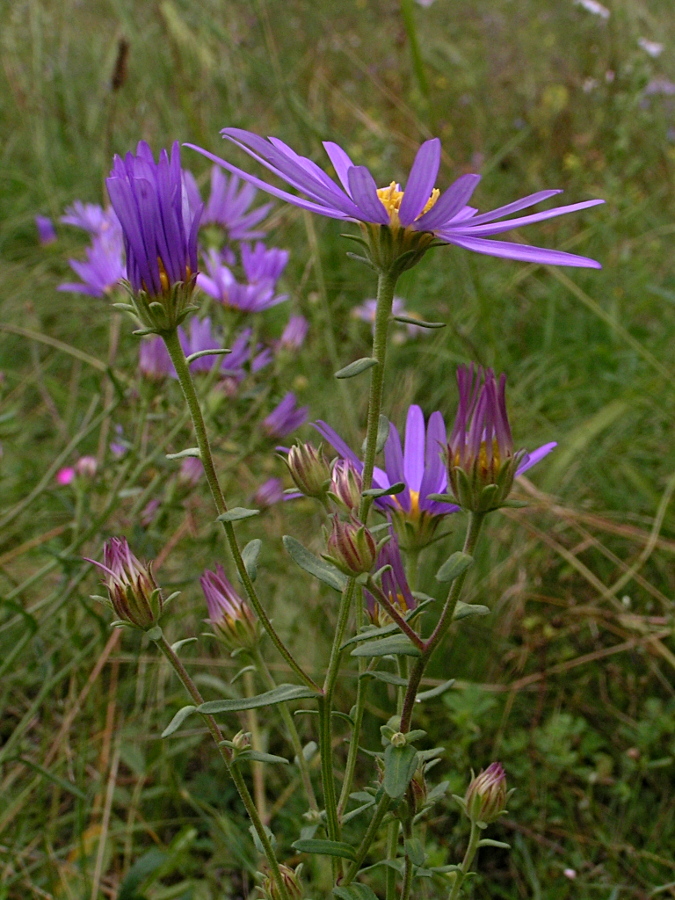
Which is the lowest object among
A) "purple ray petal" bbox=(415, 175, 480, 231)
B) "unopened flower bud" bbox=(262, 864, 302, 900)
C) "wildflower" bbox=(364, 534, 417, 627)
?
"unopened flower bud" bbox=(262, 864, 302, 900)

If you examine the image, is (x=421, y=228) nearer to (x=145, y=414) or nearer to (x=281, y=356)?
(x=145, y=414)

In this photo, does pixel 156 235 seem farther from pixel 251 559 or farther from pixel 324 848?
pixel 324 848

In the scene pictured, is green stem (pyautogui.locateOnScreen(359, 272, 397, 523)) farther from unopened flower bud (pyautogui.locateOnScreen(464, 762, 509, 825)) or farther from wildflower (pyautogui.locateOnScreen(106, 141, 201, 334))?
unopened flower bud (pyautogui.locateOnScreen(464, 762, 509, 825))

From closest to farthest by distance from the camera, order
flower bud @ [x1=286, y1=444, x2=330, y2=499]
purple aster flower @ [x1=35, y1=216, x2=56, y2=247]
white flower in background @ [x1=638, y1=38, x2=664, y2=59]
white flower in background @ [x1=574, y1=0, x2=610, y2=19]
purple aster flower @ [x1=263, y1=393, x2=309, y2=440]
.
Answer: flower bud @ [x1=286, y1=444, x2=330, y2=499], purple aster flower @ [x1=263, y1=393, x2=309, y2=440], purple aster flower @ [x1=35, y1=216, x2=56, y2=247], white flower in background @ [x1=638, y1=38, x2=664, y2=59], white flower in background @ [x1=574, y1=0, x2=610, y2=19]

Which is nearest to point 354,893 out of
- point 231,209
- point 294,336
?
point 294,336

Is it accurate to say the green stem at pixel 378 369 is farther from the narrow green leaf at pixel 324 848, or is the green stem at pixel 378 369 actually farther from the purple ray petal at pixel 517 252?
the narrow green leaf at pixel 324 848

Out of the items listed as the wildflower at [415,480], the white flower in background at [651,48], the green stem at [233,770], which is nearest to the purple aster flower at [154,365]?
the wildflower at [415,480]

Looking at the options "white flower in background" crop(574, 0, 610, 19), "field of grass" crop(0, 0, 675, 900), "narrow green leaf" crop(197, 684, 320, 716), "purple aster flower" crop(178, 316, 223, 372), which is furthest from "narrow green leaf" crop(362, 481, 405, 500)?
"white flower in background" crop(574, 0, 610, 19)
